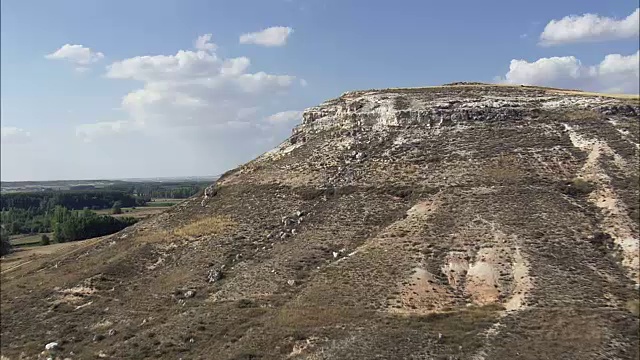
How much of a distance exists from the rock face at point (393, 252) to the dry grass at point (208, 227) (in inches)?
10.4

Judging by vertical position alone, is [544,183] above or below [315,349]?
above

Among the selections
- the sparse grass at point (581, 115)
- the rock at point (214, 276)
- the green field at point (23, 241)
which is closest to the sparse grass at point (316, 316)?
the rock at point (214, 276)

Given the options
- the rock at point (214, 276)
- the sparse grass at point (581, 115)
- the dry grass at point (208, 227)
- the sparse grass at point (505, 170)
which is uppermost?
the sparse grass at point (581, 115)

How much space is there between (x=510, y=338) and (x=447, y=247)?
1365 centimetres

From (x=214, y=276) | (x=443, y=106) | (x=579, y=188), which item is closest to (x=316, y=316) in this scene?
(x=214, y=276)

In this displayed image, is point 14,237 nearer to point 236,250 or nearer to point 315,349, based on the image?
point 236,250

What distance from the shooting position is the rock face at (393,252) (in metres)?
36.9

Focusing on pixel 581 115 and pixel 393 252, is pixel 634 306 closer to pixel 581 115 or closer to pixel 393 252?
pixel 393 252

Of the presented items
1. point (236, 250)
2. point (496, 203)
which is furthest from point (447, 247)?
point (236, 250)

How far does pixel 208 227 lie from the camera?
59969mm

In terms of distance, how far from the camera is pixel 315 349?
35.4m

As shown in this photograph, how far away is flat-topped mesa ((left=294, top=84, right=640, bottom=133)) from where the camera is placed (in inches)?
2683

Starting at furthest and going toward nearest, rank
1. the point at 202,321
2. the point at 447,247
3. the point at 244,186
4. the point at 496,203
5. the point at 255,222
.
Answer: the point at 244,186 → the point at 255,222 → the point at 496,203 → the point at 447,247 → the point at 202,321

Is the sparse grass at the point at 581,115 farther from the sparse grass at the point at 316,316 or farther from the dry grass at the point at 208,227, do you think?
the dry grass at the point at 208,227
